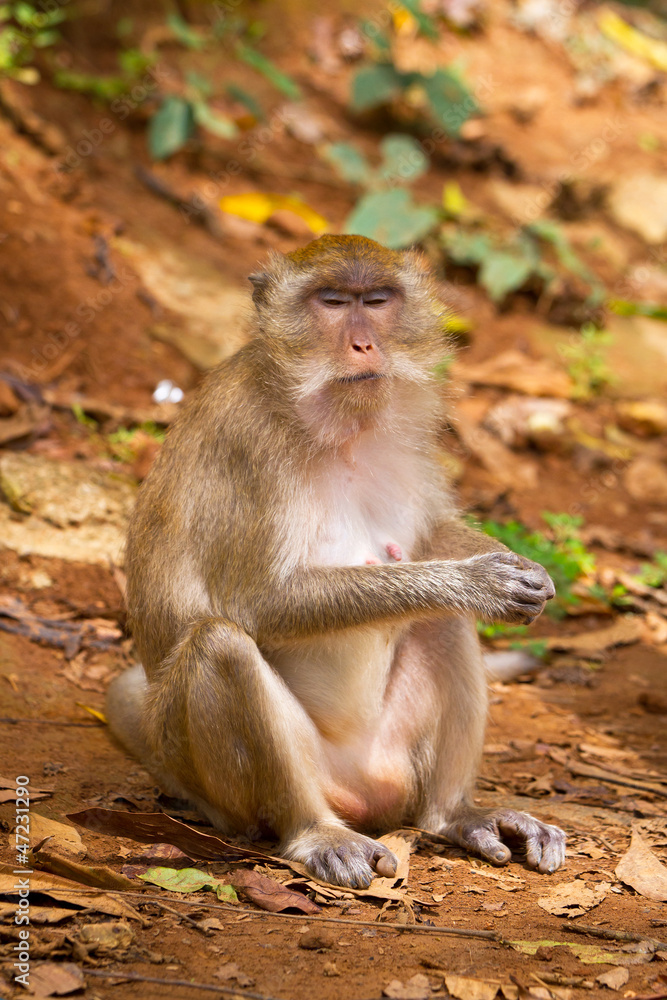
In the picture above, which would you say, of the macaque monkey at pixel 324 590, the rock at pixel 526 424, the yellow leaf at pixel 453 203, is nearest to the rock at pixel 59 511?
the macaque monkey at pixel 324 590

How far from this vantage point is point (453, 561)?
4.31m

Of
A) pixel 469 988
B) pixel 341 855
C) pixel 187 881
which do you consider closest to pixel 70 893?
pixel 187 881

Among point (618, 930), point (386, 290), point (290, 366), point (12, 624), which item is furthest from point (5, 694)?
point (618, 930)

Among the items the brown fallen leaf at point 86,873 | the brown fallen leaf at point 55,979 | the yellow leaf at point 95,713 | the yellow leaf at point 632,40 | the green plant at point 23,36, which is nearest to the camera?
the brown fallen leaf at point 55,979

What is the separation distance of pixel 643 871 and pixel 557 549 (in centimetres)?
406

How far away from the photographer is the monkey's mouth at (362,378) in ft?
13.8

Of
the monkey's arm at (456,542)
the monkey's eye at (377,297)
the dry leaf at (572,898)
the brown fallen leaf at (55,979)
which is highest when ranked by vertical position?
the monkey's eye at (377,297)

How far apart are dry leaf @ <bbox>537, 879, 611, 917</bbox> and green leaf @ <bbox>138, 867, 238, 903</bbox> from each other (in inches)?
46.8

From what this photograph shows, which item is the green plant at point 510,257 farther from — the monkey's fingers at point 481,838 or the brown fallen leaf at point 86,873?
the brown fallen leaf at point 86,873

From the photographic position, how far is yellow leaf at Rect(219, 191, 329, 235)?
11.1 meters

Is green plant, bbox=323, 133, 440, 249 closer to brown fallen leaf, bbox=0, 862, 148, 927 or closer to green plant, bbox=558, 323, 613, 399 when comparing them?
green plant, bbox=558, 323, 613, 399

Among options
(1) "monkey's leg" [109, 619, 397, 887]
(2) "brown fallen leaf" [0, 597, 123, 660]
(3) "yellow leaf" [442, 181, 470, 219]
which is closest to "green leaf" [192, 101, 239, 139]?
(3) "yellow leaf" [442, 181, 470, 219]

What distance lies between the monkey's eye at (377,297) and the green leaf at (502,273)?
7.02m

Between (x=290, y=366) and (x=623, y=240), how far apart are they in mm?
10358
